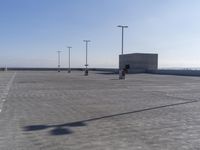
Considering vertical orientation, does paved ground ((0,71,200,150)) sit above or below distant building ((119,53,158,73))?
below

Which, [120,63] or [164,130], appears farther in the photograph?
[120,63]

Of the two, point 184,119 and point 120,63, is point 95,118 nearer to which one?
point 184,119

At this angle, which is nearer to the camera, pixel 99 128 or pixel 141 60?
pixel 99 128

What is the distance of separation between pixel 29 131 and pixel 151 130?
124 inches

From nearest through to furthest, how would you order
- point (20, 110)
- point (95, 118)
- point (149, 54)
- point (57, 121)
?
point (57, 121)
point (95, 118)
point (20, 110)
point (149, 54)

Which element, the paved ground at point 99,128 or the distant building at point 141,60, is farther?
the distant building at point 141,60

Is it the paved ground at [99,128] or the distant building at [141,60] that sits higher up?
the distant building at [141,60]

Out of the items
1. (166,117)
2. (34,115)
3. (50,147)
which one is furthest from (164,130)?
(34,115)

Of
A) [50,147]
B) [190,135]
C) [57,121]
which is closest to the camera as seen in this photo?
[50,147]

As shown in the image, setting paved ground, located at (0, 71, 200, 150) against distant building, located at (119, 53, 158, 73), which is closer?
paved ground, located at (0, 71, 200, 150)

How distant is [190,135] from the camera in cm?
915

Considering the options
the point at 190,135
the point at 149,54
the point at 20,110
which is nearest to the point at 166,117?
the point at 190,135

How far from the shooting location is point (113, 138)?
870 centimetres

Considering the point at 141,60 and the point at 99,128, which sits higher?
the point at 141,60
